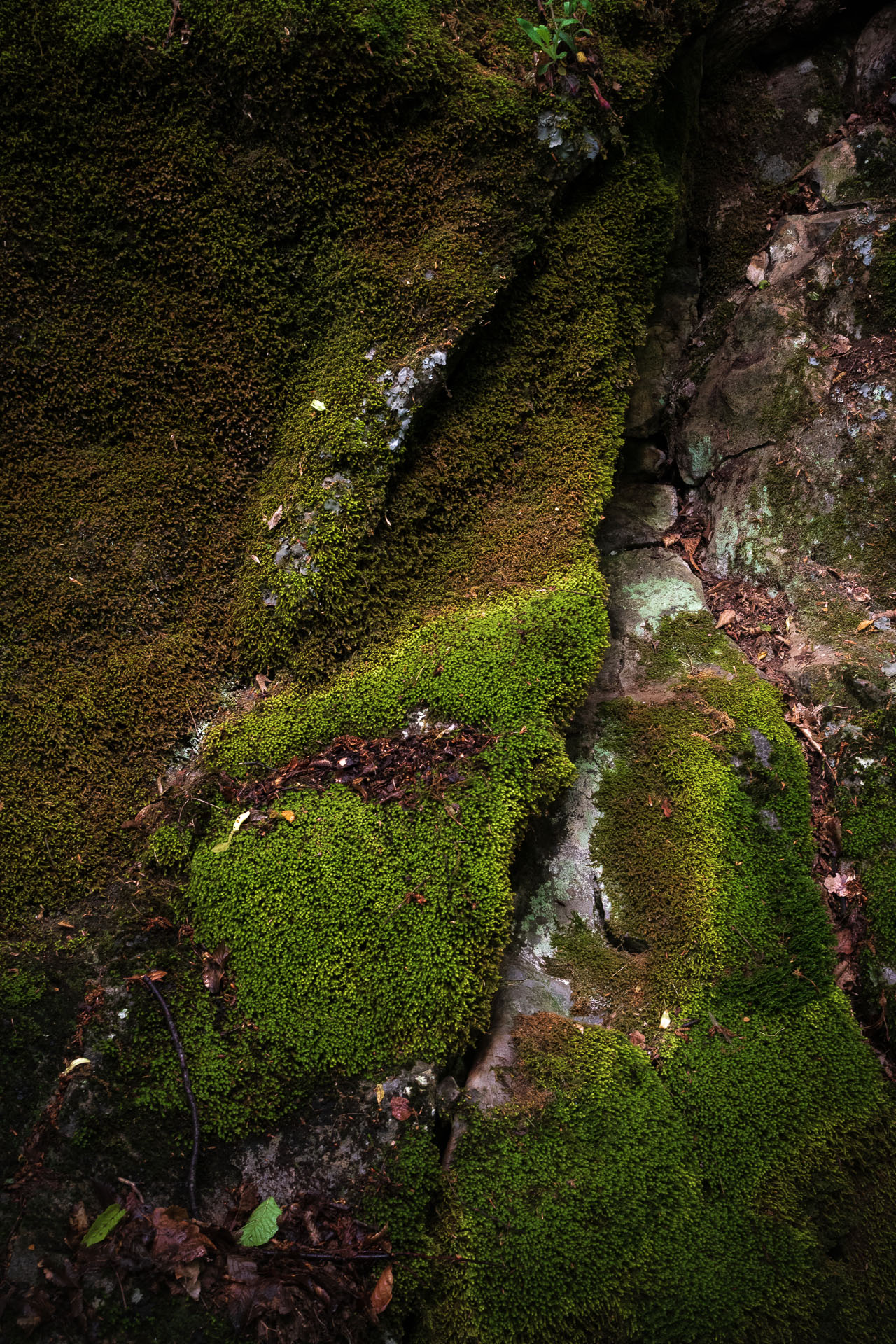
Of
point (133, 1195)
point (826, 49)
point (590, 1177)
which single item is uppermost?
point (826, 49)

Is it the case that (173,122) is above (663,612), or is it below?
above

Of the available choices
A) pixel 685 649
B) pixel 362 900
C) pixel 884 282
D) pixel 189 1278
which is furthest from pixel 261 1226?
pixel 884 282

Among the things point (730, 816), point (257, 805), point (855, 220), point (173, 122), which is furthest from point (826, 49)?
point (257, 805)

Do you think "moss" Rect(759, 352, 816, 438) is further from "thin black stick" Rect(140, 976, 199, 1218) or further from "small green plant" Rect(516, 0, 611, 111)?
"thin black stick" Rect(140, 976, 199, 1218)

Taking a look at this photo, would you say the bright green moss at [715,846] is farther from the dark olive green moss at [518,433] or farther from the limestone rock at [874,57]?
the limestone rock at [874,57]

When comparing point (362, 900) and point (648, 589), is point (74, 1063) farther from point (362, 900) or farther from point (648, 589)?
point (648, 589)

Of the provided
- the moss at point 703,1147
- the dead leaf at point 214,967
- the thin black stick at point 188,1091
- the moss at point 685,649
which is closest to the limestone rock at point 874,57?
the moss at point 685,649

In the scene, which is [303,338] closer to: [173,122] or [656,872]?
[173,122]

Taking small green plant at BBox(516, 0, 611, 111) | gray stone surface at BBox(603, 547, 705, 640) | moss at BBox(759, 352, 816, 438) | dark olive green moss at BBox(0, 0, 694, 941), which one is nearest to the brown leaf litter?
dark olive green moss at BBox(0, 0, 694, 941)
